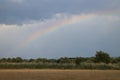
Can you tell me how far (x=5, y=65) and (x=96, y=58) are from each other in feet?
97.1

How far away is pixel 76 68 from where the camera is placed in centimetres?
5775

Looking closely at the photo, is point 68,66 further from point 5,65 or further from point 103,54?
point 103,54

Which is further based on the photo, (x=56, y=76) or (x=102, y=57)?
(x=102, y=57)

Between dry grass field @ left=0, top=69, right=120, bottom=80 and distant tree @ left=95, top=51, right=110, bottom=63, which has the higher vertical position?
distant tree @ left=95, top=51, right=110, bottom=63

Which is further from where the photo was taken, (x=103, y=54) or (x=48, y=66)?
(x=103, y=54)

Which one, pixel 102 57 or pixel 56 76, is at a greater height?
pixel 102 57

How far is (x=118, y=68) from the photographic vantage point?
189 feet

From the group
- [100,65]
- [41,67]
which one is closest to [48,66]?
[41,67]

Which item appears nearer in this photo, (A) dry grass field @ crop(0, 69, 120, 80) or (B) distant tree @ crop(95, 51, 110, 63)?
(A) dry grass field @ crop(0, 69, 120, 80)

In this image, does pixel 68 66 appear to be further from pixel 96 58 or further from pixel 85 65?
pixel 96 58

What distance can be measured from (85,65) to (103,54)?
2161 cm

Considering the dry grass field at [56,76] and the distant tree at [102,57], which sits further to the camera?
the distant tree at [102,57]

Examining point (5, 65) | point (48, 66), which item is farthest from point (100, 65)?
point (5, 65)

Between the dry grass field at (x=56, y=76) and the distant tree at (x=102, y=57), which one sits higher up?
the distant tree at (x=102, y=57)
